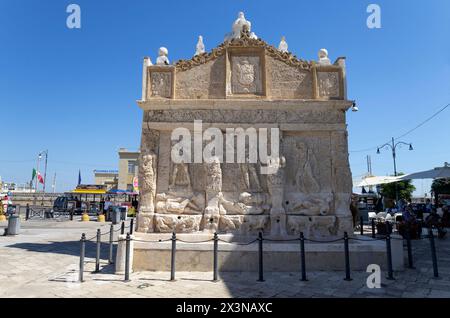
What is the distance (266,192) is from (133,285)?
13.3ft

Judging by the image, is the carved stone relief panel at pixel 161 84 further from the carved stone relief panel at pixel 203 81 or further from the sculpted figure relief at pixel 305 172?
the sculpted figure relief at pixel 305 172

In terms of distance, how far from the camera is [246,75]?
9000mm

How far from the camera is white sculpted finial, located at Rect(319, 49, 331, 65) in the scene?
911 centimetres

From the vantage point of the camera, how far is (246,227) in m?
8.15

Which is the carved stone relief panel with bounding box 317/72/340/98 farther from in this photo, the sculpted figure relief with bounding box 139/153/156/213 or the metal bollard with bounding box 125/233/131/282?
the metal bollard with bounding box 125/233/131/282

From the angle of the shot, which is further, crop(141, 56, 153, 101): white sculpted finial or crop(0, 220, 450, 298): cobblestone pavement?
crop(141, 56, 153, 101): white sculpted finial

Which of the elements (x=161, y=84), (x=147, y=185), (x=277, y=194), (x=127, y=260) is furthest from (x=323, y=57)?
(x=127, y=260)

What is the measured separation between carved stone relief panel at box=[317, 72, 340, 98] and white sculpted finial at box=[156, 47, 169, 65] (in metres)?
4.50

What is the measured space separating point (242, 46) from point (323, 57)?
2449 mm

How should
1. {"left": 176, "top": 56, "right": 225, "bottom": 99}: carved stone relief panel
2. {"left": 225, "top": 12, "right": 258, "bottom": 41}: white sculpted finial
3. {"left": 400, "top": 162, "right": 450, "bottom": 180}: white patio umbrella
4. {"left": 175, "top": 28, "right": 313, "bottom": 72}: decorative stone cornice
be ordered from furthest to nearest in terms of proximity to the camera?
1. {"left": 400, "top": 162, "right": 450, "bottom": 180}: white patio umbrella
2. {"left": 225, "top": 12, "right": 258, "bottom": 41}: white sculpted finial
3. {"left": 175, "top": 28, "right": 313, "bottom": 72}: decorative stone cornice
4. {"left": 176, "top": 56, "right": 225, "bottom": 99}: carved stone relief panel

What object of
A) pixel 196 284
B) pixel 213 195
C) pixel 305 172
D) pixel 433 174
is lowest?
pixel 196 284

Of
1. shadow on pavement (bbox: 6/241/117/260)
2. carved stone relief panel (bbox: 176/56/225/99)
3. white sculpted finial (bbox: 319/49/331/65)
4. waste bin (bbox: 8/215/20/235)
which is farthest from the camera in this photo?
waste bin (bbox: 8/215/20/235)

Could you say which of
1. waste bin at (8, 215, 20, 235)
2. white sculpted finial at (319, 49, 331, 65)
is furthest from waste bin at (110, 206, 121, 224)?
white sculpted finial at (319, 49, 331, 65)

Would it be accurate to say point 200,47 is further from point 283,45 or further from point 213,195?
point 213,195
